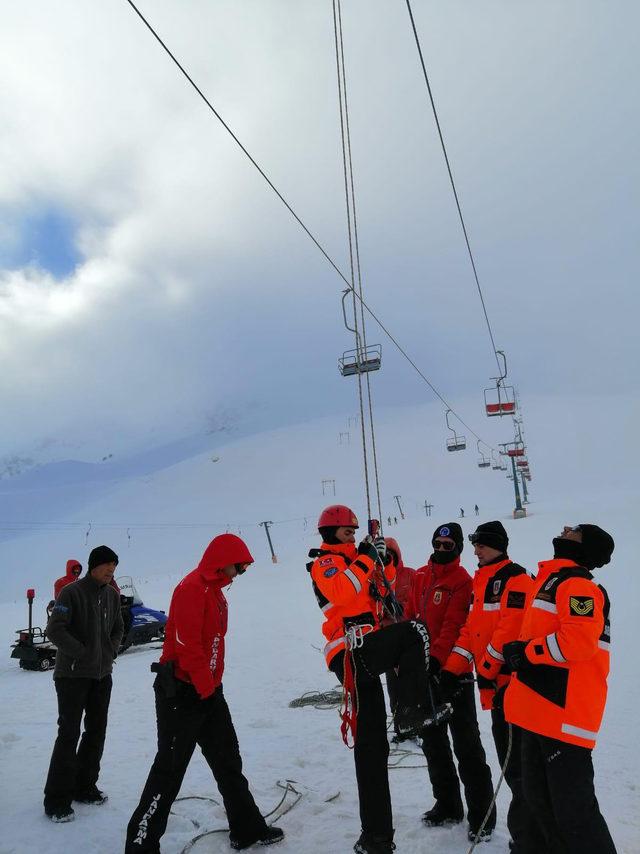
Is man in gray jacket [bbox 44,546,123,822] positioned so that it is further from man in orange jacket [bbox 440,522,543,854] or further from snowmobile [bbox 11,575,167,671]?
snowmobile [bbox 11,575,167,671]

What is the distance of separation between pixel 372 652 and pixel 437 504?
8785 centimetres

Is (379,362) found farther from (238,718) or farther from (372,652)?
(372,652)

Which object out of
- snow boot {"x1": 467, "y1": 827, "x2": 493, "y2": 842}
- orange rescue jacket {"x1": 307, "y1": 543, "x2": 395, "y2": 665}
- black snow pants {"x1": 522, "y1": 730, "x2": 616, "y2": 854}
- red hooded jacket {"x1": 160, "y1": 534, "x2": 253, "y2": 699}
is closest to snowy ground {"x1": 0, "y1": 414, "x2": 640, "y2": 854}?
snow boot {"x1": 467, "y1": 827, "x2": 493, "y2": 842}

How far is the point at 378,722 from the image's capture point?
3832 millimetres

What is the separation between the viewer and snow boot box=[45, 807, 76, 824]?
4.38m

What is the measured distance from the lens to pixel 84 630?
487 cm

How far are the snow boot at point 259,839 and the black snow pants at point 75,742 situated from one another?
135cm

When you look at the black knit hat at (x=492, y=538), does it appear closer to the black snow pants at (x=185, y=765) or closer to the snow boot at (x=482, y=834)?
the snow boot at (x=482, y=834)

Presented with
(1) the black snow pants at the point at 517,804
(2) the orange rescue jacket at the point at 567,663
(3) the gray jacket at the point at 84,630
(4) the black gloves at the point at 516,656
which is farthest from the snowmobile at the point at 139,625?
(2) the orange rescue jacket at the point at 567,663

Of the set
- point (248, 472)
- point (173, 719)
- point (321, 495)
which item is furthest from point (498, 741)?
point (248, 472)

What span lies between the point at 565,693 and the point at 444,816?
1.65 meters

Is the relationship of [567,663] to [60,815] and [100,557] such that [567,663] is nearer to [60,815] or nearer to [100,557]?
[100,557]

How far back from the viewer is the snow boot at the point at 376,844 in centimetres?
366

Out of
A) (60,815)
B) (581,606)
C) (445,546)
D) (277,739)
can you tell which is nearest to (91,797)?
(60,815)
